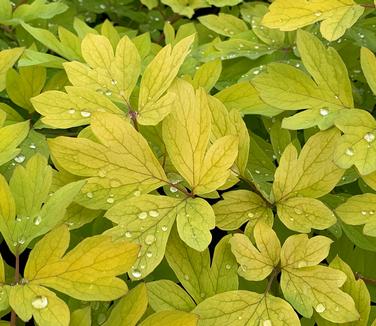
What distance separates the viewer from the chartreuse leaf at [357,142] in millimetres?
863

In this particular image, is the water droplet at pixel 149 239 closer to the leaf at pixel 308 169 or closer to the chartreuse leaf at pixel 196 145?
the chartreuse leaf at pixel 196 145

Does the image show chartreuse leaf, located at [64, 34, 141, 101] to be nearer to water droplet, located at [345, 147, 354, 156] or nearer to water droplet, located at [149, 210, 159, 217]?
water droplet, located at [149, 210, 159, 217]

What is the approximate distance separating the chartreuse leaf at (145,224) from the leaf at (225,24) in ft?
2.31

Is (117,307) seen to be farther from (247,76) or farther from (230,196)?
(247,76)

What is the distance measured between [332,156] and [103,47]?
46 cm

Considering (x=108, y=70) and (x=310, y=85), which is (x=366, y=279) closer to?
(x=310, y=85)

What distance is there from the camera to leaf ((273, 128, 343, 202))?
903 mm

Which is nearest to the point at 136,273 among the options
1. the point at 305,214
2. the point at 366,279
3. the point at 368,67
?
the point at 305,214

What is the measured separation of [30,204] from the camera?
877mm

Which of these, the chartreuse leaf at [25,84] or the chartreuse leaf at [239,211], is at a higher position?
the chartreuse leaf at [25,84]

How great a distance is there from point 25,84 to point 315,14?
23.8 inches

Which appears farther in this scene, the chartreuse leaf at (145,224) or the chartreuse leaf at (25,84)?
the chartreuse leaf at (25,84)

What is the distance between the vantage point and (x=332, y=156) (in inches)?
35.5

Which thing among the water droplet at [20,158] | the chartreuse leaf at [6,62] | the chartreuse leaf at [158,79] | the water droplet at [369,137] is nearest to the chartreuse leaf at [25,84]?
the chartreuse leaf at [6,62]
